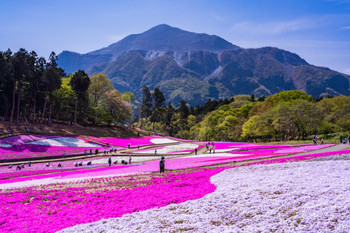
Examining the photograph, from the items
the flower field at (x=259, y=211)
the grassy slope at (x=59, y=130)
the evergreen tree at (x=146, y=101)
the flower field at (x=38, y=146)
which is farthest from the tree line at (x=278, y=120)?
the flower field at (x=259, y=211)

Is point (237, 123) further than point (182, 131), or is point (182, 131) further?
point (182, 131)

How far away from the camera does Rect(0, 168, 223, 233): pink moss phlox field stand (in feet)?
41.4

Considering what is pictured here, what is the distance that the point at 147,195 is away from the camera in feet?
52.8

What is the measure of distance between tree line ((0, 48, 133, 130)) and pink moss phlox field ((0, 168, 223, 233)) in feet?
150

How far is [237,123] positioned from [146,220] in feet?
248

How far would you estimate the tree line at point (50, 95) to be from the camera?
58219mm

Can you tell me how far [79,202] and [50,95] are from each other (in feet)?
195

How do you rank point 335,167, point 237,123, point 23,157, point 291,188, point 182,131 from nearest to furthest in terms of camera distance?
point 291,188 → point 335,167 → point 23,157 → point 237,123 → point 182,131

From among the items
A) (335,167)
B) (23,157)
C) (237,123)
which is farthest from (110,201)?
(237,123)

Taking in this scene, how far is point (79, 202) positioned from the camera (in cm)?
1600

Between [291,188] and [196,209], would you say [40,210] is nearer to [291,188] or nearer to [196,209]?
[196,209]

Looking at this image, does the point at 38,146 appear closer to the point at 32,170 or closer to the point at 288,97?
the point at 32,170

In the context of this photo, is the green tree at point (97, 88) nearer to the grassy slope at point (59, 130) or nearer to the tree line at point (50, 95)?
the tree line at point (50, 95)

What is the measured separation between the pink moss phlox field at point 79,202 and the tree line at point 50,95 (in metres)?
45.6
